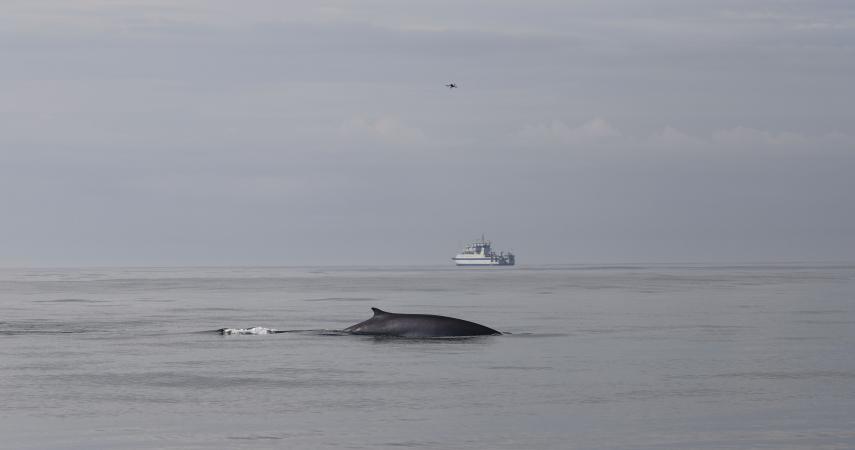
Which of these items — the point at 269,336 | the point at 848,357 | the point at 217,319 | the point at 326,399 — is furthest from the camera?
the point at 217,319

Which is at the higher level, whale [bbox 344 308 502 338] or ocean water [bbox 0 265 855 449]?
whale [bbox 344 308 502 338]

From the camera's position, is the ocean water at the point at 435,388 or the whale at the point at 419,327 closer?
the ocean water at the point at 435,388

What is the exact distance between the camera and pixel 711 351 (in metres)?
37.2

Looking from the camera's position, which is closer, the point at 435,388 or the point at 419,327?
the point at 435,388

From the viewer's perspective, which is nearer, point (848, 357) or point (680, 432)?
point (680, 432)

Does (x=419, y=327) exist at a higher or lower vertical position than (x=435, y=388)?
higher

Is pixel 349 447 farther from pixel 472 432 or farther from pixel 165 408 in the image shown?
pixel 165 408

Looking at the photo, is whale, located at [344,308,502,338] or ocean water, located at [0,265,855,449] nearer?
ocean water, located at [0,265,855,449]

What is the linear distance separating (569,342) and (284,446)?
73.9 ft

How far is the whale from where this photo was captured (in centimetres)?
4272

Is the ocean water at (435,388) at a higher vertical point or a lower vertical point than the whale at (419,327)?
lower

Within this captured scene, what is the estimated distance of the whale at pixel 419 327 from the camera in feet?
140

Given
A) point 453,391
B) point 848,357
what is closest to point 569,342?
point 848,357

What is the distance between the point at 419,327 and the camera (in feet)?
140
